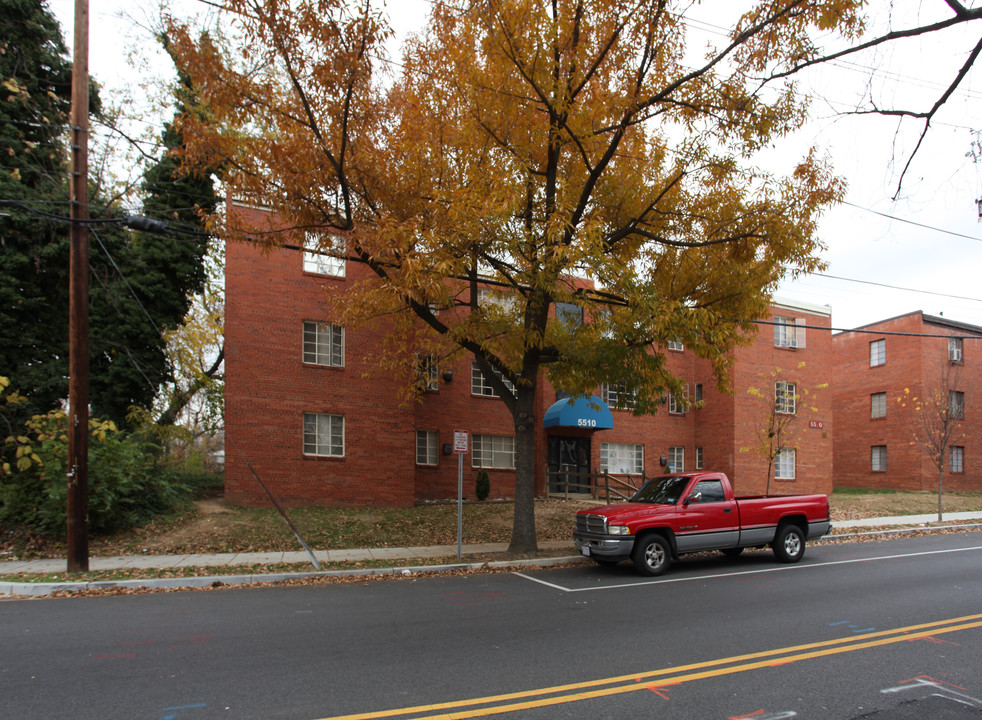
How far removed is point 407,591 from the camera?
10.0 m

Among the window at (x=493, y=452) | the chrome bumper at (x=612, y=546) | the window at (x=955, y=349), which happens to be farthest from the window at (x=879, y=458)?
the chrome bumper at (x=612, y=546)

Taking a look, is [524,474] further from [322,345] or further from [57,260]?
[57,260]

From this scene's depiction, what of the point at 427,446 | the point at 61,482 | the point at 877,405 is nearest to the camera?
the point at 61,482

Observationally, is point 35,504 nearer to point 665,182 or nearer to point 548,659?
point 548,659

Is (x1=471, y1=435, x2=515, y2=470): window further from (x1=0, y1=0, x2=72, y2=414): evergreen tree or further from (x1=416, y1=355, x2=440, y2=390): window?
(x1=0, y1=0, x2=72, y2=414): evergreen tree

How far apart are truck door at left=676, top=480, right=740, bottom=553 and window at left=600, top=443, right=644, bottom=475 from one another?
14070 mm

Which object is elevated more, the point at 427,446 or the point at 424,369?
the point at 424,369

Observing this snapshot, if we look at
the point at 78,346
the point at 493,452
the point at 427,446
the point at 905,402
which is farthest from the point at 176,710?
the point at 905,402

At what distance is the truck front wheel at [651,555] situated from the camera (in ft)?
35.9

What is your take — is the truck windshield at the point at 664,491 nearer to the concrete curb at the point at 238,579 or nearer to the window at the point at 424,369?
the concrete curb at the point at 238,579

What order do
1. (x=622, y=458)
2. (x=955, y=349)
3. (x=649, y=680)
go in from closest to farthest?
(x=649, y=680), (x=622, y=458), (x=955, y=349)

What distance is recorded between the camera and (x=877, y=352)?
34.6 metres

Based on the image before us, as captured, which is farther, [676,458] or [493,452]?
[676,458]

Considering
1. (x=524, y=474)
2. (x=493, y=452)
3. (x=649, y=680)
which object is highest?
(x=524, y=474)
